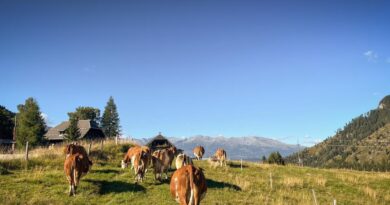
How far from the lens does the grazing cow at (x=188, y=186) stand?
12852 millimetres

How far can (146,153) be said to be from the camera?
81.4 feet

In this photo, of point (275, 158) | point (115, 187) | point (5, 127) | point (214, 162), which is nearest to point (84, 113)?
point (5, 127)

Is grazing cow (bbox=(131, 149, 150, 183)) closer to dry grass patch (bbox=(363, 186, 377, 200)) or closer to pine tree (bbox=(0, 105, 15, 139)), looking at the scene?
dry grass patch (bbox=(363, 186, 377, 200))

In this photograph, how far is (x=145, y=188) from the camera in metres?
22.7

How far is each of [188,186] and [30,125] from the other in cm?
6917

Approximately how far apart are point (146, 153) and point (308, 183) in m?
14.7

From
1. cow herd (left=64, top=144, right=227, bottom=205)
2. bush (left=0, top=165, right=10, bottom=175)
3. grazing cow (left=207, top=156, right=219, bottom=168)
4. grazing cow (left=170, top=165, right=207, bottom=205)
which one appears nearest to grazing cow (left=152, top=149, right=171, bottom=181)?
cow herd (left=64, top=144, right=227, bottom=205)

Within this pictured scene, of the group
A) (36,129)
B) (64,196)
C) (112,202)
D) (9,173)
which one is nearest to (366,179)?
(112,202)

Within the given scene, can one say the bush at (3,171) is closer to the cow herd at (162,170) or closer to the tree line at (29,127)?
the cow herd at (162,170)

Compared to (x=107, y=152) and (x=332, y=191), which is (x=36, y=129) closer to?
(x=107, y=152)

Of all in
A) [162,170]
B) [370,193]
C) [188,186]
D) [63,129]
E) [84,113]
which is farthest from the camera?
[84,113]

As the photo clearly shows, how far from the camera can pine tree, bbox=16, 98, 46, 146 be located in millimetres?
71375

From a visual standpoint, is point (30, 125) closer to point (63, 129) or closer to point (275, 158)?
point (63, 129)

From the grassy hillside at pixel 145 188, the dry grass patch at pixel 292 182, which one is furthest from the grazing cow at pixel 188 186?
the dry grass patch at pixel 292 182
